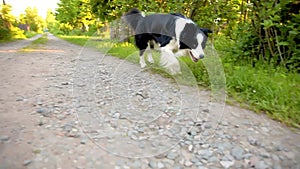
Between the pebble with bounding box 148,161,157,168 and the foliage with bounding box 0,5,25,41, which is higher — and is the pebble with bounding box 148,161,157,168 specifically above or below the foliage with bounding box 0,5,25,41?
below

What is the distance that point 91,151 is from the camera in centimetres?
188

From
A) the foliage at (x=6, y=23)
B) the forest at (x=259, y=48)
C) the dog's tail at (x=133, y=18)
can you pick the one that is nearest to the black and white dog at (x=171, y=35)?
the dog's tail at (x=133, y=18)

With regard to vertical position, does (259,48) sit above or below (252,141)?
above

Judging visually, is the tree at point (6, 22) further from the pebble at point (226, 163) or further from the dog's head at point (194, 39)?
the pebble at point (226, 163)

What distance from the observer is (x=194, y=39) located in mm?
3326

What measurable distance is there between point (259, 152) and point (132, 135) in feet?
3.83

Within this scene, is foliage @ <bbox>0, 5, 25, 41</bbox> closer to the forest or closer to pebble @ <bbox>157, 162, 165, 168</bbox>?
the forest

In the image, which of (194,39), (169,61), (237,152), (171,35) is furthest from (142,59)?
(237,152)

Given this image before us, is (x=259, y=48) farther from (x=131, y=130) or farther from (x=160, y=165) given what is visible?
(x=160, y=165)

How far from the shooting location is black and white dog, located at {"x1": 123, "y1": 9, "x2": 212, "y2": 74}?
3350 millimetres

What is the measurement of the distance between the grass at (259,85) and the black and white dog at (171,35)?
0.29 meters

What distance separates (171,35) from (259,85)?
1516 mm

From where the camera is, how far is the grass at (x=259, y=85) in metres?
2.57

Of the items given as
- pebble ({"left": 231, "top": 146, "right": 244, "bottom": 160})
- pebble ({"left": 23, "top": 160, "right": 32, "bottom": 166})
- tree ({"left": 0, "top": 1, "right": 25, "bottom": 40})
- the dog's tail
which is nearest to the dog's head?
the dog's tail
